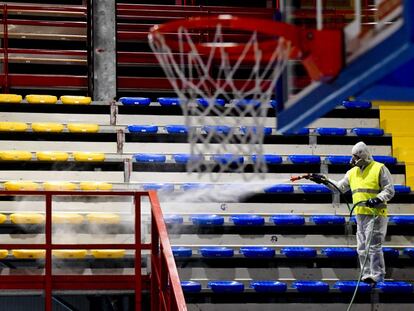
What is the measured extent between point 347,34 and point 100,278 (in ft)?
14.2

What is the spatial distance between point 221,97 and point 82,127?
8.97 ft

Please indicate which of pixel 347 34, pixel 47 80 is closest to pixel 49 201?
pixel 347 34

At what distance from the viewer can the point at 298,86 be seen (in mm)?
5871

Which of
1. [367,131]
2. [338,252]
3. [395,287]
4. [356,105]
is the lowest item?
[395,287]

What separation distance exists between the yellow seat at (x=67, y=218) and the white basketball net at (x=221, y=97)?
1354 millimetres

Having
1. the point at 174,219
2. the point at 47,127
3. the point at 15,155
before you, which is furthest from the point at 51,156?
the point at 174,219

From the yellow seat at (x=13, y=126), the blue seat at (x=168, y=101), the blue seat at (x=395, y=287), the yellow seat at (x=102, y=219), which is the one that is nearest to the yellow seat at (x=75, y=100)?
the yellow seat at (x=13, y=126)

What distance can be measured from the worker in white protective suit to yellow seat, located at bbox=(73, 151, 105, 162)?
2698 millimetres

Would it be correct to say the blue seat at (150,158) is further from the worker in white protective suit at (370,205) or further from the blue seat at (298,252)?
the worker in white protective suit at (370,205)

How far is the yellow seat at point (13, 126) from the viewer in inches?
447

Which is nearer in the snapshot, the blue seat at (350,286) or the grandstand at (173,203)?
the grandstand at (173,203)

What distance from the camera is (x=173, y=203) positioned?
10.9 meters

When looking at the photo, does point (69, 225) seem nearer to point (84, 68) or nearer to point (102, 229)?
point (102, 229)

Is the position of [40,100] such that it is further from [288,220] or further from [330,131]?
[330,131]
